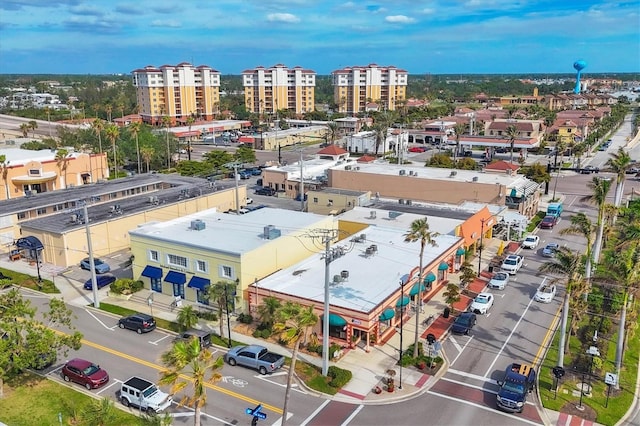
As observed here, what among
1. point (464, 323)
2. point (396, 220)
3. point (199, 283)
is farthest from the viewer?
point (396, 220)

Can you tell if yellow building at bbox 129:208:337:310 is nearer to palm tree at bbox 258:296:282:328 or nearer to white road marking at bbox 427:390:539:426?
palm tree at bbox 258:296:282:328

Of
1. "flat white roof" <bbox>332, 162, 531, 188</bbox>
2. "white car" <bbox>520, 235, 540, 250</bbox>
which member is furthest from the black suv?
"flat white roof" <bbox>332, 162, 531, 188</bbox>

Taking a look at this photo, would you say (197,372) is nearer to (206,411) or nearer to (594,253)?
(206,411)

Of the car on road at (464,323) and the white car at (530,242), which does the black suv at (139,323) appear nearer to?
the car on road at (464,323)

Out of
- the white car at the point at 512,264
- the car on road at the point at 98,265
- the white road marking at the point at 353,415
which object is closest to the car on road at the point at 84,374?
the white road marking at the point at 353,415

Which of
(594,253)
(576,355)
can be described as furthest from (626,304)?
(594,253)

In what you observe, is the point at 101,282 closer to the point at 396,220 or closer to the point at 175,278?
the point at 175,278

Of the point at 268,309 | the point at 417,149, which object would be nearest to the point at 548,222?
the point at 268,309
